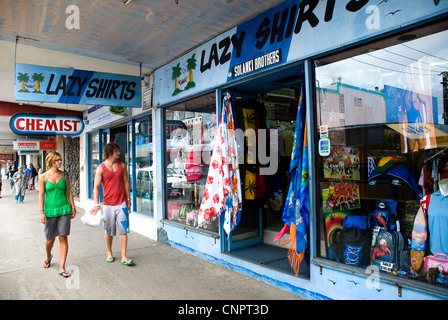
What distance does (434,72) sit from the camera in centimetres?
288

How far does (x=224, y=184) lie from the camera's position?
4246 millimetres

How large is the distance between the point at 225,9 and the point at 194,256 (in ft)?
12.1

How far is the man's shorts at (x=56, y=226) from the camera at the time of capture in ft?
14.0

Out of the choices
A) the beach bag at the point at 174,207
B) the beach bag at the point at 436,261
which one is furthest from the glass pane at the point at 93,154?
the beach bag at the point at 436,261

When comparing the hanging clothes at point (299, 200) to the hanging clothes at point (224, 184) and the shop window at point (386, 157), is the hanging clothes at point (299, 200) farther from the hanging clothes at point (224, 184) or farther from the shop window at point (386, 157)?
the hanging clothes at point (224, 184)

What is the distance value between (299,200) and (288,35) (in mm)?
1862

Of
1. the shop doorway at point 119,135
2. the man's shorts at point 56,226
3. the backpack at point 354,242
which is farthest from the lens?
the shop doorway at point 119,135

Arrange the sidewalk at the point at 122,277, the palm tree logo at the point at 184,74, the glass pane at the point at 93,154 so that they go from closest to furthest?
the sidewalk at the point at 122,277 < the palm tree logo at the point at 184,74 < the glass pane at the point at 93,154

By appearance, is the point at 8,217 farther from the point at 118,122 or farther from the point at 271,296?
the point at 271,296

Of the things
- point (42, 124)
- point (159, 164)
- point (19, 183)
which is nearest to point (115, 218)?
point (159, 164)

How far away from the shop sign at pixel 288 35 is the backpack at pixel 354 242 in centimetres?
185

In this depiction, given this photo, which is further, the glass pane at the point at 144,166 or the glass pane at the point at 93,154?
the glass pane at the point at 93,154

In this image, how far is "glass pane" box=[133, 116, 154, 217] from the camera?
22.0 feet

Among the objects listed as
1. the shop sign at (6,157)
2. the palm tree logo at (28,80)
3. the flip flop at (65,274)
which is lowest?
the flip flop at (65,274)
